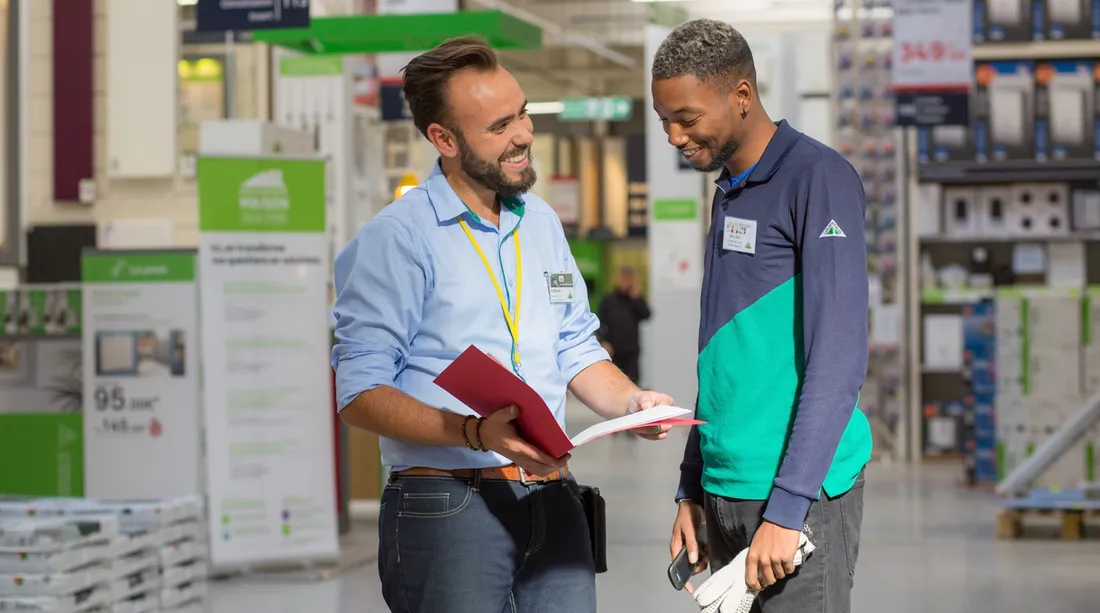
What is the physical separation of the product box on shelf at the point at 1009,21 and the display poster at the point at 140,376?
7.41 metres

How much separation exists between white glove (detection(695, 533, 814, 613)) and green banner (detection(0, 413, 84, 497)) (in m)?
5.33

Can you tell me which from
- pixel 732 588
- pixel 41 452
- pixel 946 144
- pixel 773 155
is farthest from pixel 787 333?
pixel 946 144

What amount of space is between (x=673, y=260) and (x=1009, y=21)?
11.8ft

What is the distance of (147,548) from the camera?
16.4 feet

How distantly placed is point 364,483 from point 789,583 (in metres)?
6.94

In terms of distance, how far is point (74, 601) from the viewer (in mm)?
4473

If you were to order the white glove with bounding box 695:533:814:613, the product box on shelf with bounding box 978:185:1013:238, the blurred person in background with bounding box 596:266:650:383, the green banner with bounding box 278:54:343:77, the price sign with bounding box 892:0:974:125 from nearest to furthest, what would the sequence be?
the white glove with bounding box 695:533:814:613, the green banner with bounding box 278:54:343:77, the price sign with bounding box 892:0:974:125, the product box on shelf with bounding box 978:185:1013:238, the blurred person in background with bounding box 596:266:650:383

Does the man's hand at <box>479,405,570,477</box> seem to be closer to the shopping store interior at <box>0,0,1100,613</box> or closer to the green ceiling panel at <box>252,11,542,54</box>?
the shopping store interior at <box>0,0,1100,613</box>

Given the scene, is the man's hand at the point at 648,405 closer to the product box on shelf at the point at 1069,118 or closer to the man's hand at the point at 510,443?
the man's hand at the point at 510,443

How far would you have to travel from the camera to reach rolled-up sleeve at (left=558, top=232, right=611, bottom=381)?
8.32 feet

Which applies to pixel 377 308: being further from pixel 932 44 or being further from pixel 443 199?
pixel 932 44

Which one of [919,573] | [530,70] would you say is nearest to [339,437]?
[919,573]

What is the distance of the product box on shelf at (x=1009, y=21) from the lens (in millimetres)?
11672

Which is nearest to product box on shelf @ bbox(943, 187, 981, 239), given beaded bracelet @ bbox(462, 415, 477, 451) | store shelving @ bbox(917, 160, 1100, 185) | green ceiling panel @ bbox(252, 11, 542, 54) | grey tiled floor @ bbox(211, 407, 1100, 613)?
store shelving @ bbox(917, 160, 1100, 185)
